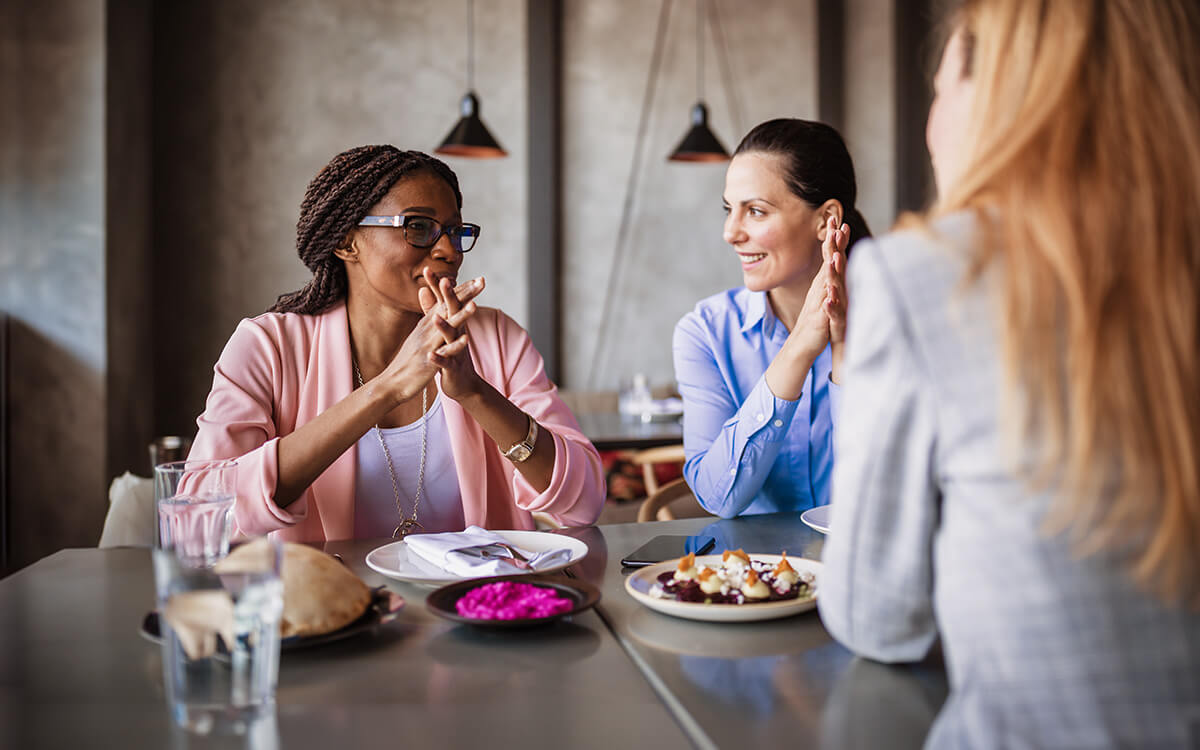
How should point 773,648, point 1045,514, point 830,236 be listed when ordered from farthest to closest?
point 830,236
point 773,648
point 1045,514

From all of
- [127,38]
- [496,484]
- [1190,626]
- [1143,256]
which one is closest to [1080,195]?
[1143,256]

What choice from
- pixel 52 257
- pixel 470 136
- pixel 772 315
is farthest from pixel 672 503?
pixel 52 257

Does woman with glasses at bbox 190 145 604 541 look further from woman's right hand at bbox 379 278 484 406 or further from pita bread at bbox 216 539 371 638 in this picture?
pita bread at bbox 216 539 371 638

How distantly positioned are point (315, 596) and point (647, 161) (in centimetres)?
517

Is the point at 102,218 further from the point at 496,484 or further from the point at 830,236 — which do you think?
the point at 830,236

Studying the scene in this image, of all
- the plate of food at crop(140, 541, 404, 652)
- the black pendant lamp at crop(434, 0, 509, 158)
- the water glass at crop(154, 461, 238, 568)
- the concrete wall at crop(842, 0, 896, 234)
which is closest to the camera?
the plate of food at crop(140, 541, 404, 652)

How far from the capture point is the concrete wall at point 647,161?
5895 millimetres

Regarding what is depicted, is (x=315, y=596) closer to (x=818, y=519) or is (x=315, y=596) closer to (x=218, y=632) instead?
(x=218, y=632)

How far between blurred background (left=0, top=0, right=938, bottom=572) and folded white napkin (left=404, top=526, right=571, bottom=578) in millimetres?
3743

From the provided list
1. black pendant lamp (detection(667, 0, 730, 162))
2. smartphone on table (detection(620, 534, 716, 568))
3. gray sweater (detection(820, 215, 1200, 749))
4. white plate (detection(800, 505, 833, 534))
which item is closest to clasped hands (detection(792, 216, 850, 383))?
white plate (detection(800, 505, 833, 534))

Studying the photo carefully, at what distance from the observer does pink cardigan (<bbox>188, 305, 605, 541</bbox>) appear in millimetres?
1710

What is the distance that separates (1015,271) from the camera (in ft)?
2.39

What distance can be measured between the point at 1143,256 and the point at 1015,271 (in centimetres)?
10

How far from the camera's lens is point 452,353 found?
167 centimetres
